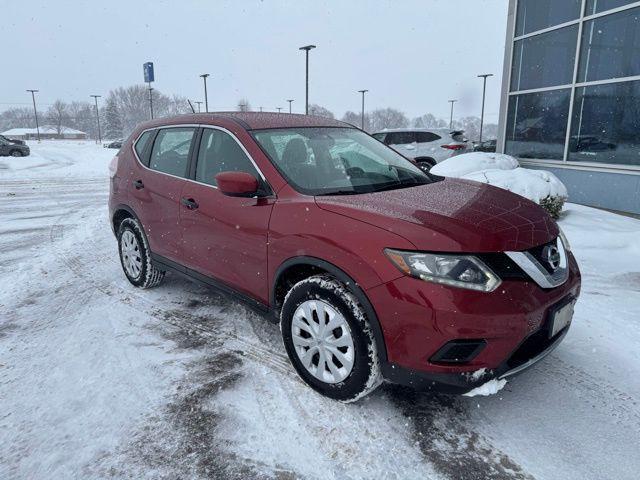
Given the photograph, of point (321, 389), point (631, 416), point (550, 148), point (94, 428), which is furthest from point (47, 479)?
point (550, 148)

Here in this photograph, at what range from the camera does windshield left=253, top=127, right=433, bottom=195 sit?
3.05 metres

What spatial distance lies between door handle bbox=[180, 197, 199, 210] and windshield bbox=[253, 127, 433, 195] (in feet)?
2.49

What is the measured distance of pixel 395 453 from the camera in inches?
90.7

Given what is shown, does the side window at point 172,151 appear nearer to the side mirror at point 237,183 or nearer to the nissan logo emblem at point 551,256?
the side mirror at point 237,183

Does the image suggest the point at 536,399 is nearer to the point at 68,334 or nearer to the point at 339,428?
the point at 339,428

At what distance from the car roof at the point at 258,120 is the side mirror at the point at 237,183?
65cm

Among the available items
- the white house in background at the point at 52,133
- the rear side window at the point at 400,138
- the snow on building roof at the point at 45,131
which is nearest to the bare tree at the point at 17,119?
the snow on building roof at the point at 45,131

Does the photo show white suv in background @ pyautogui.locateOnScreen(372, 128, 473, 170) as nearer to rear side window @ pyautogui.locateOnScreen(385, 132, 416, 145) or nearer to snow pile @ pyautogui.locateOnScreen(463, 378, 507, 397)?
rear side window @ pyautogui.locateOnScreen(385, 132, 416, 145)

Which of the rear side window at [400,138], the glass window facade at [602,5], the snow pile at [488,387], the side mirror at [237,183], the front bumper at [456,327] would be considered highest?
the glass window facade at [602,5]

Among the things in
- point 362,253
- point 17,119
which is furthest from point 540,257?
point 17,119

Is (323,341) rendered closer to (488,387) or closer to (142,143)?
(488,387)

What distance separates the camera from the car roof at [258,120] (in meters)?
3.51

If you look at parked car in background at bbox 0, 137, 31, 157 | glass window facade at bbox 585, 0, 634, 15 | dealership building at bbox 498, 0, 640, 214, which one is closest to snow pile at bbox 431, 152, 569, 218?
dealership building at bbox 498, 0, 640, 214

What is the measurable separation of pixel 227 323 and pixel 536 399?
7.85ft
